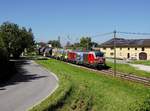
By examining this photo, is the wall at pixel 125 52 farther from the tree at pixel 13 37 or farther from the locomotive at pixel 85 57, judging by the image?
the tree at pixel 13 37

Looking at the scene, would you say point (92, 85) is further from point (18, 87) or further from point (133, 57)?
point (133, 57)

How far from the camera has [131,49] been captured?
336 feet

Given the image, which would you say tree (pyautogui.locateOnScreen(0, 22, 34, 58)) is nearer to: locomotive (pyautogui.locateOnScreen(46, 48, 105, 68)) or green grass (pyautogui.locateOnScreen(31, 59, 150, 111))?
locomotive (pyautogui.locateOnScreen(46, 48, 105, 68))

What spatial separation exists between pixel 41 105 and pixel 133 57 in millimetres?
80747

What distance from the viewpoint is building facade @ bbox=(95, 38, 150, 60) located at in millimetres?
97500

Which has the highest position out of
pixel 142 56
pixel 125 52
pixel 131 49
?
pixel 131 49

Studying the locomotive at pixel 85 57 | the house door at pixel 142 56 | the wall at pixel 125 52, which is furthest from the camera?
the wall at pixel 125 52

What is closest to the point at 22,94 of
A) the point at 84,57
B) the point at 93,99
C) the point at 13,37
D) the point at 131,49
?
the point at 93,99

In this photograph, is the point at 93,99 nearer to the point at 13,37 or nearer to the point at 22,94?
the point at 22,94

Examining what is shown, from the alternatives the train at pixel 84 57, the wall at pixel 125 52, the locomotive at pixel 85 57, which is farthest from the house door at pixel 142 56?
the locomotive at pixel 85 57

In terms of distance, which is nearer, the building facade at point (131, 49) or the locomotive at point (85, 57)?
the locomotive at point (85, 57)

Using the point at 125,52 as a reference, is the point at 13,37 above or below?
above

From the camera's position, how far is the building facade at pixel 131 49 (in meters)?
97.5

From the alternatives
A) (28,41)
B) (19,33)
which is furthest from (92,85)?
(28,41)
